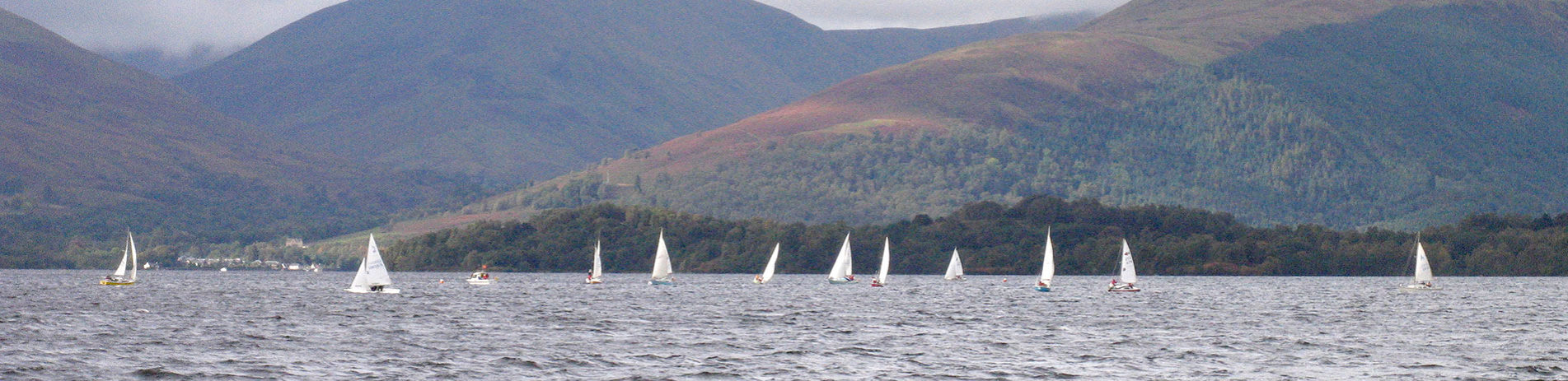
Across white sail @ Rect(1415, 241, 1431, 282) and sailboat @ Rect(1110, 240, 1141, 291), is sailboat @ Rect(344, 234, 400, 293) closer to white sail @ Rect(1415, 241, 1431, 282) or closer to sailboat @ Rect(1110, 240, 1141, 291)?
sailboat @ Rect(1110, 240, 1141, 291)

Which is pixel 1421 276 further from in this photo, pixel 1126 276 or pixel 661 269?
pixel 661 269

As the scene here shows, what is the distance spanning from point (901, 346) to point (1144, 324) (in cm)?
2586

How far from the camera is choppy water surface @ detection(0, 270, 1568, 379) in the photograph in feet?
236

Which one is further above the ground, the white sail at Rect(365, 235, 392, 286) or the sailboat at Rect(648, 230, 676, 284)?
the sailboat at Rect(648, 230, 676, 284)

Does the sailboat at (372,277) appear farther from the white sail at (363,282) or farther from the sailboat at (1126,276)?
the sailboat at (1126,276)

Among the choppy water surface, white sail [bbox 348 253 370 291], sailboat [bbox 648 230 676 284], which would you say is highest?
sailboat [bbox 648 230 676 284]

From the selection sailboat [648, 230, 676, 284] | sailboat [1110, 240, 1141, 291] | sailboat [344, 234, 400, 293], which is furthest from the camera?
sailboat [648, 230, 676, 284]

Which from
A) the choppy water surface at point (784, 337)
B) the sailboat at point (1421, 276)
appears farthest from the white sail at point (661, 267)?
the sailboat at point (1421, 276)

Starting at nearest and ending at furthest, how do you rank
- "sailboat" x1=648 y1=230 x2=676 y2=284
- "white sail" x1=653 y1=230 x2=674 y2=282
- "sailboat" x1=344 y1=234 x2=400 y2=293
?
1. "sailboat" x1=344 y1=234 x2=400 y2=293
2. "sailboat" x1=648 y1=230 x2=676 y2=284
3. "white sail" x1=653 y1=230 x2=674 y2=282

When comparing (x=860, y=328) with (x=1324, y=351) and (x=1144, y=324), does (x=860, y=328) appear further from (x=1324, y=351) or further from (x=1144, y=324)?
(x=1324, y=351)

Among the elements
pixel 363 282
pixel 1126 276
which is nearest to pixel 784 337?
pixel 363 282

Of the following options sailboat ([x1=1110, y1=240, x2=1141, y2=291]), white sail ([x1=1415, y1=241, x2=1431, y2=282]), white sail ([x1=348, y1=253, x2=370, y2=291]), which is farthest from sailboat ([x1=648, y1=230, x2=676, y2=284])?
white sail ([x1=1415, y1=241, x2=1431, y2=282])

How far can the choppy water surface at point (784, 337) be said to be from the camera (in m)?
71.9

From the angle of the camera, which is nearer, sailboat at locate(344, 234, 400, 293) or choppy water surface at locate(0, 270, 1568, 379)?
choppy water surface at locate(0, 270, 1568, 379)
